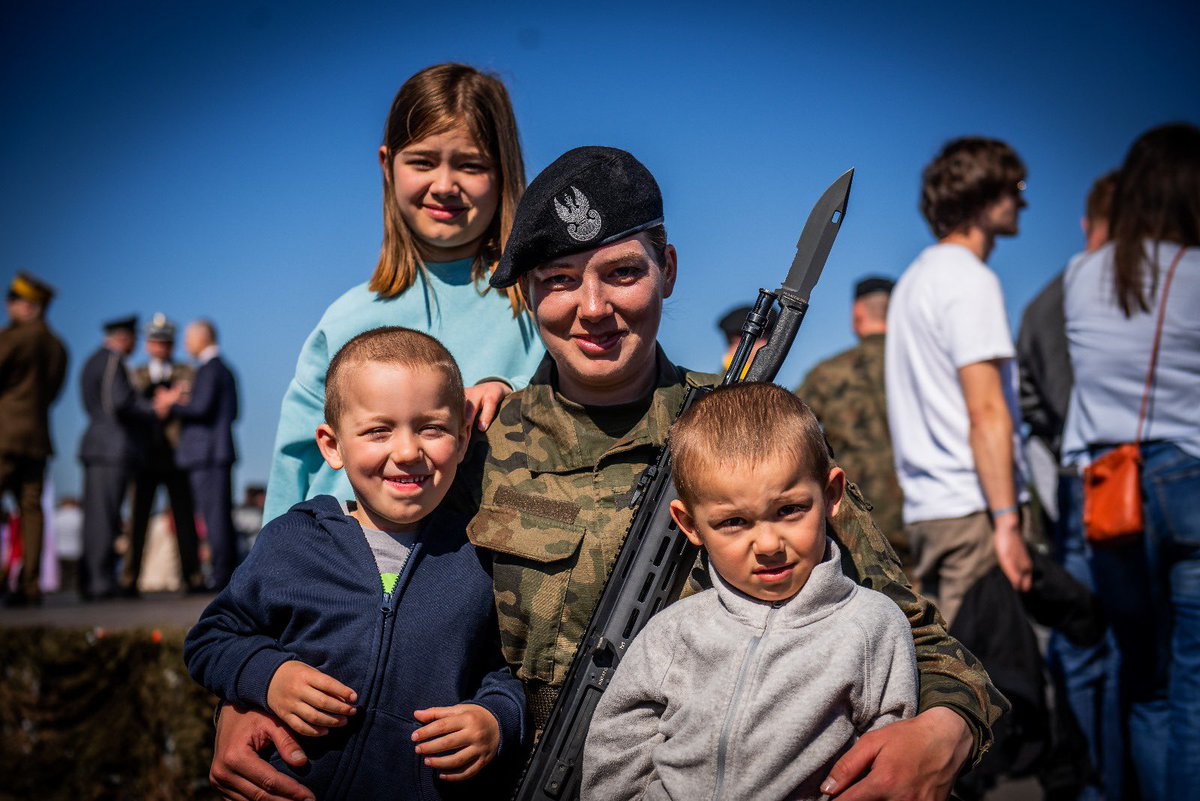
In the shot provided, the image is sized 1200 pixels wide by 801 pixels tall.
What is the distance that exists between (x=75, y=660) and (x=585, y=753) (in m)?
4.31

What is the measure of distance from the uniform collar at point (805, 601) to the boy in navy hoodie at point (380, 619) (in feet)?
1.99

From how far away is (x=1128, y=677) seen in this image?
13.7 ft

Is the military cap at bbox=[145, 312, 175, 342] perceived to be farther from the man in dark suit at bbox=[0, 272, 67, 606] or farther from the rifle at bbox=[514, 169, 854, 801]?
the rifle at bbox=[514, 169, 854, 801]

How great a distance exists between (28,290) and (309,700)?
8204 millimetres

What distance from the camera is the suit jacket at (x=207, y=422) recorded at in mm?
9227

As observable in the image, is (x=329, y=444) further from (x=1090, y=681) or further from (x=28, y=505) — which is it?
(x=28, y=505)

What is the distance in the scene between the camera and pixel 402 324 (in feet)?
10.2

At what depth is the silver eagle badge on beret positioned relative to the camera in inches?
97.3

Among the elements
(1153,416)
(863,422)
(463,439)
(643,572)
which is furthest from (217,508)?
(643,572)

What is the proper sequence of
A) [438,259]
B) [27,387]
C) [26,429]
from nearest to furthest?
1. [438,259]
2. [26,429]
3. [27,387]

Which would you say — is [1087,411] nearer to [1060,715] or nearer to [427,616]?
[1060,715]

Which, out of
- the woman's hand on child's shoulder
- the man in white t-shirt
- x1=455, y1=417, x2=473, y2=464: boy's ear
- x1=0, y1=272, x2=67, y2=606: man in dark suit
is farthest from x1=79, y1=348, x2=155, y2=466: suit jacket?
x1=455, y1=417, x2=473, y2=464: boy's ear

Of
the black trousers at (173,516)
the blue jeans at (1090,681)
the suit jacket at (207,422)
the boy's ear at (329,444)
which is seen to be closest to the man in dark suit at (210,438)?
the suit jacket at (207,422)

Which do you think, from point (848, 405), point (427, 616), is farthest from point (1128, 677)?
point (427, 616)
